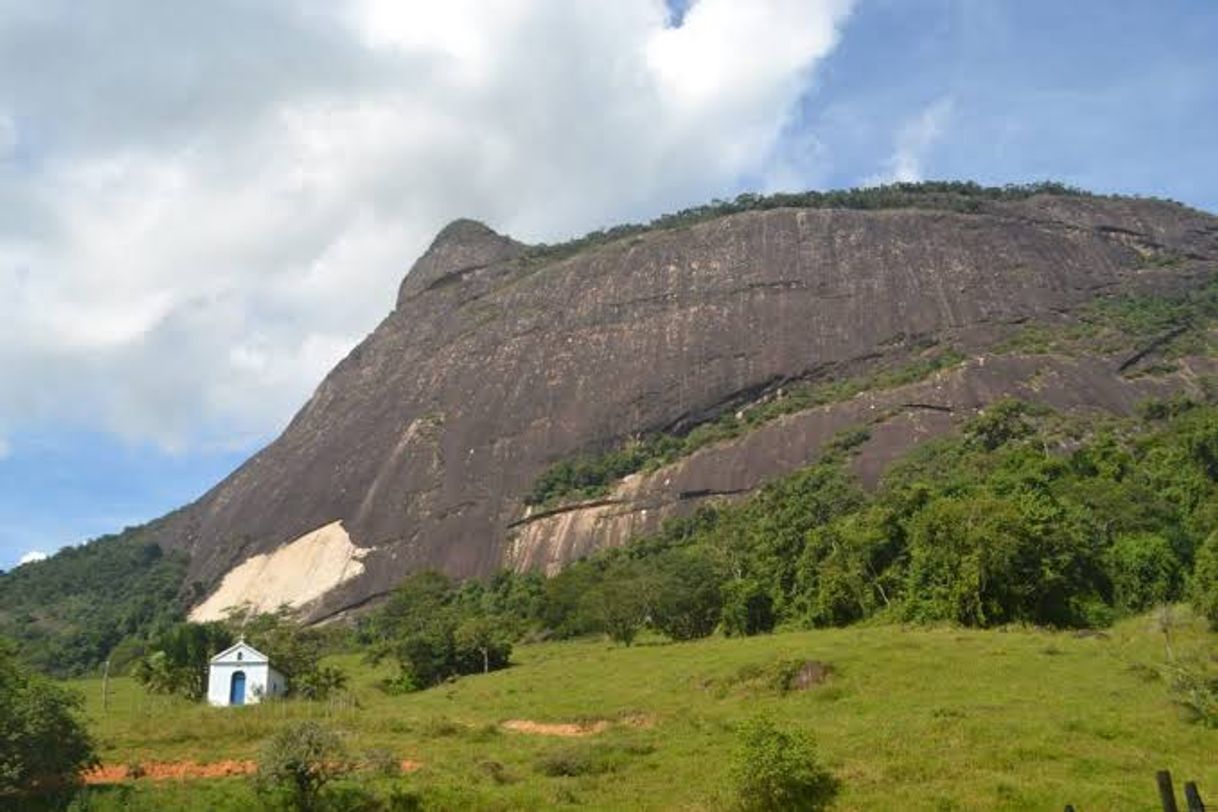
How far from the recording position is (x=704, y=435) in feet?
245

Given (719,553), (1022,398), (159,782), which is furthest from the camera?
(1022,398)

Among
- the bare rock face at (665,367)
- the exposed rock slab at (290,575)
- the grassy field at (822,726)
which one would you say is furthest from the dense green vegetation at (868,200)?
the grassy field at (822,726)

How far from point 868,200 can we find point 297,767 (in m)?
86.4

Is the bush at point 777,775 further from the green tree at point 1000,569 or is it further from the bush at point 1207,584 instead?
the green tree at point 1000,569

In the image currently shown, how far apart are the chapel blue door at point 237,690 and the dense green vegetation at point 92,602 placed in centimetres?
3107

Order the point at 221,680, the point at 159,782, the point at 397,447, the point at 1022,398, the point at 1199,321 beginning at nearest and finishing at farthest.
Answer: the point at 159,782
the point at 221,680
the point at 1022,398
the point at 1199,321
the point at 397,447

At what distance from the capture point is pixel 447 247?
11644 cm

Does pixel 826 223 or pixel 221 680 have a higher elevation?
pixel 826 223

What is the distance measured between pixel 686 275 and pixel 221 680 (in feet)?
188

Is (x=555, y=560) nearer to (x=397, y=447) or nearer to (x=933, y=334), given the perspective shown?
(x=397, y=447)

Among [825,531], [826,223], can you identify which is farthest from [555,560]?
[826,223]

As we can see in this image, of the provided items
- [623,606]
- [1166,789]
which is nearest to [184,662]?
[623,606]

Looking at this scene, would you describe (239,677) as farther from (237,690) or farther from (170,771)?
(170,771)

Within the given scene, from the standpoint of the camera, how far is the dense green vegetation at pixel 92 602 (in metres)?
76.4
